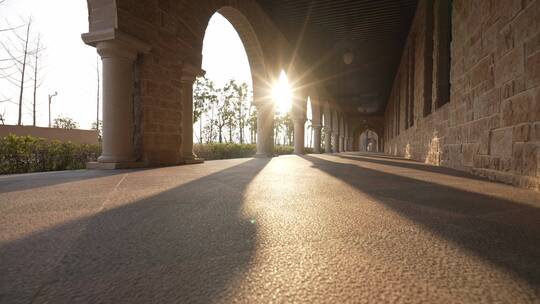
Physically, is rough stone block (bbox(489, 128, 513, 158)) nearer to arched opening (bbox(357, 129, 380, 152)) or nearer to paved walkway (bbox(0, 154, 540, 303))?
paved walkway (bbox(0, 154, 540, 303))

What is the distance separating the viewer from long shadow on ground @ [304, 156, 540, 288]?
3.14 feet

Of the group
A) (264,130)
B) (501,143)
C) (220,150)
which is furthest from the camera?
(220,150)

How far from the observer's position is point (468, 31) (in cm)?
391

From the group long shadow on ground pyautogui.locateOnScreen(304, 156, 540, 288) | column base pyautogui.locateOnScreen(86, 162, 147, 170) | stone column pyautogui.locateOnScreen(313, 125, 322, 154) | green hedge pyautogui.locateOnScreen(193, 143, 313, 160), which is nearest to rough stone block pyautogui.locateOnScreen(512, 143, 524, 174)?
long shadow on ground pyautogui.locateOnScreen(304, 156, 540, 288)

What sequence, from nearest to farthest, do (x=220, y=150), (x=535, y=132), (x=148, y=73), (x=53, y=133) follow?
(x=535, y=132), (x=148, y=73), (x=220, y=150), (x=53, y=133)

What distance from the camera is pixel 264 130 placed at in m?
9.64

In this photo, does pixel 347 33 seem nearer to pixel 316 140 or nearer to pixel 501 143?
pixel 316 140

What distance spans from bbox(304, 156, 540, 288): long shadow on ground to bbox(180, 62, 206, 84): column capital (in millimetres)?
4396

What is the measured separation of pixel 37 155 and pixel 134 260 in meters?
5.61

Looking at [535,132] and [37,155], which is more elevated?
[535,132]

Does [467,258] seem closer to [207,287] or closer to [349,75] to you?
[207,287]

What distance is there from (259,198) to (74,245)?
1171mm

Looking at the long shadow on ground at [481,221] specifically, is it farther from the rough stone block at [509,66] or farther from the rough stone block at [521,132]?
the rough stone block at [509,66]

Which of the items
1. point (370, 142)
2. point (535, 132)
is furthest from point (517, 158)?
point (370, 142)
